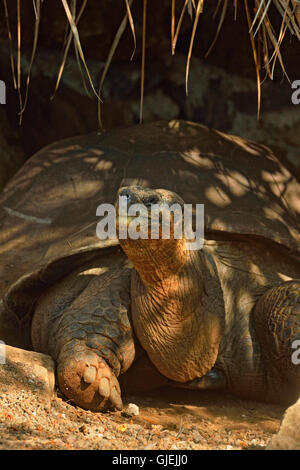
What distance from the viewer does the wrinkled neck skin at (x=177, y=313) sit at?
307 cm

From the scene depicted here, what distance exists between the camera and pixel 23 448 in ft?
7.01

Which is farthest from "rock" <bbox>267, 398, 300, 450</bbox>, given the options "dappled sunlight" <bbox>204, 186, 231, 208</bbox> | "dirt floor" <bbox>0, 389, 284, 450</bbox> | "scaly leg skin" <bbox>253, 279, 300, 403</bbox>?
"dappled sunlight" <bbox>204, 186, 231, 208</bbox>

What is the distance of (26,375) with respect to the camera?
300 cm

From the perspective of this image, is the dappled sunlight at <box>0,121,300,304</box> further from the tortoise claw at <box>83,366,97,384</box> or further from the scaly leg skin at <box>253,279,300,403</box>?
the tortoise claw at <box>83,366,97,384</box>

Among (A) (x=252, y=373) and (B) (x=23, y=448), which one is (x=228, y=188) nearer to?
(A) (x=252, y=373)

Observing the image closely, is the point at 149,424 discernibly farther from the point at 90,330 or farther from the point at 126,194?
the point at 126,194

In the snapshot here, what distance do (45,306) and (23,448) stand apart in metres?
1.75

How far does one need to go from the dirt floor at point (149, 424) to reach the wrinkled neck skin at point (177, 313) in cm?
22

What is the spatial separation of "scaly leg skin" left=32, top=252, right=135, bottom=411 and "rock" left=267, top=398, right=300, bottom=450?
1.11 metres

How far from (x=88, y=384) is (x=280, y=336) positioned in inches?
37.6

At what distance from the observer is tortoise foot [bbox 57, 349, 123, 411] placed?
3.09m

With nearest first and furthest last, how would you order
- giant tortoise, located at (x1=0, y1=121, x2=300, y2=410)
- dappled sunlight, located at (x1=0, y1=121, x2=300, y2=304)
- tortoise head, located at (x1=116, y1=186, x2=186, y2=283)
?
tortoise head, located at (x1=116, y1=186, x2=186, y2=283)
giant tortoise, located at (x1=0, y1=121, x2=300, y2=410)
dappled sunlight, located at (x1=0, y1=121, x2=300, y2=304)

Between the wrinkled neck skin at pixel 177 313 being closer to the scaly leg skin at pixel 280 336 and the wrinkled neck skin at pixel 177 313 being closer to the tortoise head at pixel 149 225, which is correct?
the tortoise head at pixel 149 225

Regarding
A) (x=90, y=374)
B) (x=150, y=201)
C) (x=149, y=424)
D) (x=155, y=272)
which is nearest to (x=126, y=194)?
(x=150, y=201)
